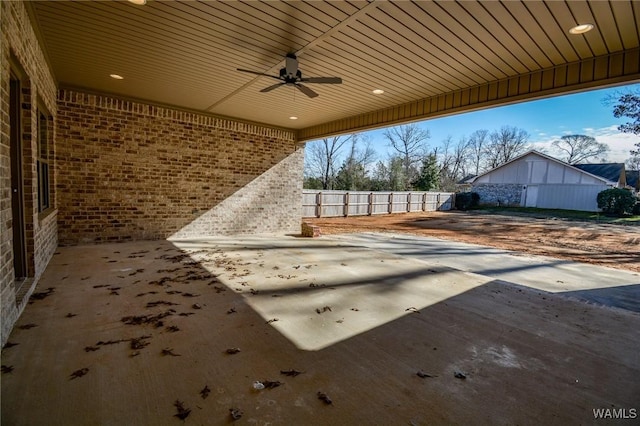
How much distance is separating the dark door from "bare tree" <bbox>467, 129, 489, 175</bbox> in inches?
1582

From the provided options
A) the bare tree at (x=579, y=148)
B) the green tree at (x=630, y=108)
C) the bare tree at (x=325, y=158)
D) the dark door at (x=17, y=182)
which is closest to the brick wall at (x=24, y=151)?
the dark door at (x=17, y=182)

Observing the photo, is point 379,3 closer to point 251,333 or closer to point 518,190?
point 251,333

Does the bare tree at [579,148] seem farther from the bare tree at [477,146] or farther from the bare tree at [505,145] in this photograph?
the bare tree at [477,146]

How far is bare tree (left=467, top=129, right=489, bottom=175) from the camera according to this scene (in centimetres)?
3725

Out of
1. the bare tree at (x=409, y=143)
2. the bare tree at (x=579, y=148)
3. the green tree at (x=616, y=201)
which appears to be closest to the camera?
the green tree at (x=616, y=201)

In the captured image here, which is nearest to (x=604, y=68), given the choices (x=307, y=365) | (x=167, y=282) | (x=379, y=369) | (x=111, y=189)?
(x=379, y=369)

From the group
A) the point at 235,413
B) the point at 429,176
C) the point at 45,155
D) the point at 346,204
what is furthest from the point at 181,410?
the point at 429,176

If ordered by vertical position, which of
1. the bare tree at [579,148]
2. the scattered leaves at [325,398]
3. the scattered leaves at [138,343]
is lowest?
the scattered leaves at [325,398]

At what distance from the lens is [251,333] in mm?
2729

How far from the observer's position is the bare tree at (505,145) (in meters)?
36.2

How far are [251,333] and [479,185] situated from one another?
2841cm

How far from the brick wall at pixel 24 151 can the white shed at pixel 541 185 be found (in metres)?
27.9

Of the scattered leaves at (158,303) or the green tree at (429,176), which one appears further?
the green tree at (429,176)

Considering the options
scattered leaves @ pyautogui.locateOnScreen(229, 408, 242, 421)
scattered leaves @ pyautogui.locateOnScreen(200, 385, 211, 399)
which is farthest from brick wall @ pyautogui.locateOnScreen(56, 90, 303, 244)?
scattered leaves @ pyautogui.locateOnScreen(229, 408, 242, 421)
